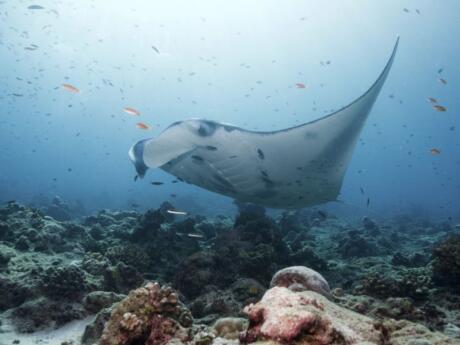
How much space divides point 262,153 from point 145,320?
162 inches

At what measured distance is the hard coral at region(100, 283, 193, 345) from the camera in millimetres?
2395

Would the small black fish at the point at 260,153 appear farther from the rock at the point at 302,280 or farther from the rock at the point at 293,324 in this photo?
the rock at the point at 293,324

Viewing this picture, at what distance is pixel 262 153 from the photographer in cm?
615

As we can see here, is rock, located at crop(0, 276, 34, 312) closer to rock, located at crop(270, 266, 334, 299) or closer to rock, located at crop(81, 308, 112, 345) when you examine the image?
rock, located at crop(81, 308, 112, 345)

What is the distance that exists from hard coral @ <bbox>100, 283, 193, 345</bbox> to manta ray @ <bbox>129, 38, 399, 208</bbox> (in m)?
3.53

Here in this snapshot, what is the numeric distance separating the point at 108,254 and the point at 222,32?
46693 millimetres

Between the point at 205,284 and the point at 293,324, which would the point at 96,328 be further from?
the point at 293,324

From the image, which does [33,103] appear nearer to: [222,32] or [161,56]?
[161,56]

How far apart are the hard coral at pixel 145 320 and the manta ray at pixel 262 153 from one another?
353 cm

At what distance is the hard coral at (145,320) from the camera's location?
94.3 inches

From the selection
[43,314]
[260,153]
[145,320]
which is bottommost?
[43,314]

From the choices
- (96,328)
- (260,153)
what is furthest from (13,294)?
(260,153)

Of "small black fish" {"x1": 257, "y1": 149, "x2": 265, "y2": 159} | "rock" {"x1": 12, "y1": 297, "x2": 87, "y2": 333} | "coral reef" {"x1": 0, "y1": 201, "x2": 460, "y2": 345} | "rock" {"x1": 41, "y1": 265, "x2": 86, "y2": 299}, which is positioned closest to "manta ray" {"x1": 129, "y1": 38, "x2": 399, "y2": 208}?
"small black fish" {"x1": 257, "y1": 149, "x2": 265, "y2": 159}

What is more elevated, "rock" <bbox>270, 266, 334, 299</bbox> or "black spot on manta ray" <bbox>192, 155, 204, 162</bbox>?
"black spot on manta ray" <bbox>192, 155, 204, 162</bbox>
